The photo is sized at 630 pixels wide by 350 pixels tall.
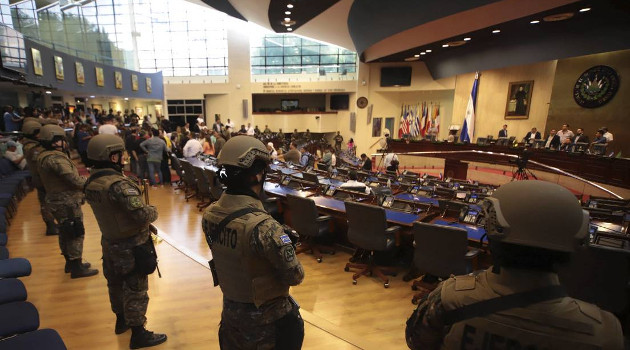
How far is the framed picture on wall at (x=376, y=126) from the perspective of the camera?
1761 cm

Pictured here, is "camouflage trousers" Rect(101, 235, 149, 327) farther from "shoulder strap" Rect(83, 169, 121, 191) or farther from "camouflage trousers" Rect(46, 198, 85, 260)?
"camouflage trousers" Rect(46, 198, 85, 260)

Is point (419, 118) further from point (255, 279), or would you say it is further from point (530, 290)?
point (530, 290)

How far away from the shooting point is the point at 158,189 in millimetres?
7691

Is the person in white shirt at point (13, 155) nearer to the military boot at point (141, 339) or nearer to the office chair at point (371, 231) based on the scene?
the military boot at point (141, 339)

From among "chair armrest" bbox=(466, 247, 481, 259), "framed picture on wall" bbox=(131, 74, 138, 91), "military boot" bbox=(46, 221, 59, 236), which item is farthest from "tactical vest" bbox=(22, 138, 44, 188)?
"framed picture on wall" bbox=(131, 74, 138, 91)

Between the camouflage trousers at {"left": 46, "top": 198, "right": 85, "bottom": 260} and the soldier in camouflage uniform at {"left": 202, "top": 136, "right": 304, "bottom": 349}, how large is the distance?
2638 millimetres

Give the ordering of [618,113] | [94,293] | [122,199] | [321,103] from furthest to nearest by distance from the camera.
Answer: [321,103] → [618,113] → [94,293] → [122,199]

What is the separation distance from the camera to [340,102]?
1956cm

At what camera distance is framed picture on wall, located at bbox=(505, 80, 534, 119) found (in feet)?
38.9

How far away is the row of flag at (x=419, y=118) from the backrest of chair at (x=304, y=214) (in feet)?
45.4

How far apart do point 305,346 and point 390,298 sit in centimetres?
139

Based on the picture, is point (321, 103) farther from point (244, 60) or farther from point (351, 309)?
point (351, 309)

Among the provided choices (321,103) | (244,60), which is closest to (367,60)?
(321,103)

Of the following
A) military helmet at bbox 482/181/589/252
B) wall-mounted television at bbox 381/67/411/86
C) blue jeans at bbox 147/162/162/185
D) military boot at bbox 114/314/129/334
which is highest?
wall-mounted television at bbox 381/67/411/86
